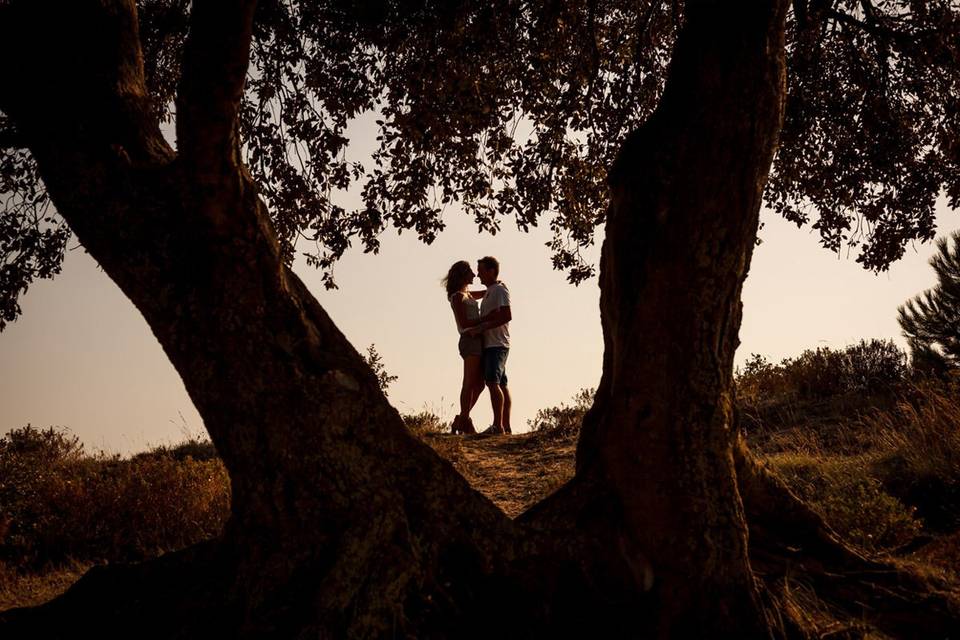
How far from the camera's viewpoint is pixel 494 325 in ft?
34.0

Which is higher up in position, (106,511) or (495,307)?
(495,307)

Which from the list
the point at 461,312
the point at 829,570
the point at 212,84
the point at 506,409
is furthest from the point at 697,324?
A: the point at 506,409

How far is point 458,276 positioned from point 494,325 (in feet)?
3.43

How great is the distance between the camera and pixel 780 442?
9.67 meters

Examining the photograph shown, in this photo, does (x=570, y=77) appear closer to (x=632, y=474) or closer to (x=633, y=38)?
(x=633, y=38)

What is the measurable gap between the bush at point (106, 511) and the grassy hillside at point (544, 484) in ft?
0.05

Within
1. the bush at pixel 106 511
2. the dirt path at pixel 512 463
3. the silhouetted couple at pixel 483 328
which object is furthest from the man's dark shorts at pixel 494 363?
the bush at pixel 106 511

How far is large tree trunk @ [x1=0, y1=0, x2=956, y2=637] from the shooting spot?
354 centimetres

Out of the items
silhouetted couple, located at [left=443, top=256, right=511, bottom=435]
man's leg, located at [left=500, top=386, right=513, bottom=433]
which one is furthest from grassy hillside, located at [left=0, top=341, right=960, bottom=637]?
silhouetted couple, located at [left=443, top=256, right=511, bottom=435]

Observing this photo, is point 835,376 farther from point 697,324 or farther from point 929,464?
point 697,324

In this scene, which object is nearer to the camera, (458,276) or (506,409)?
(458,276)

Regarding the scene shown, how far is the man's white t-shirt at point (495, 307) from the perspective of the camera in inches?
411

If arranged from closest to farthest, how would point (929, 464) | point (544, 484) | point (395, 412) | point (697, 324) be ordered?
1. point (697, 324)
2. point (395, 412)
3. point (929, 464)
4. point (544, 484)

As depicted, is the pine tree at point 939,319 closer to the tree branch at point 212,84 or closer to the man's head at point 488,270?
the man's head at point 488,270
